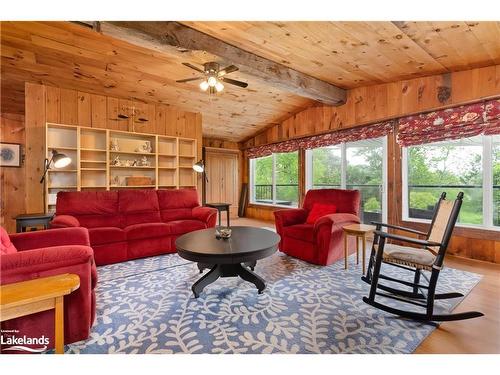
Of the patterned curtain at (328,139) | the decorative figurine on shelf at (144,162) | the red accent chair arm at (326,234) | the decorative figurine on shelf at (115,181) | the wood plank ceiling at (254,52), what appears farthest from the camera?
the decorative figurine on shelf at (144,162)

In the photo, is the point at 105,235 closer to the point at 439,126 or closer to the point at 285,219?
the point at 285,219

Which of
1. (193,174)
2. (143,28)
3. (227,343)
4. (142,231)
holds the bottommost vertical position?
(227,343)

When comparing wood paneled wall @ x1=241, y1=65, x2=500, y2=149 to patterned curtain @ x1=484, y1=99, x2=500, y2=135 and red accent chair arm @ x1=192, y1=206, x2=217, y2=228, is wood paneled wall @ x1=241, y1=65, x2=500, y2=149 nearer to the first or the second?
patterned curtain @ x1=484, y1=99, x2=500, y2=135

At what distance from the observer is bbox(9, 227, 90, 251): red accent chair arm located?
1.91m

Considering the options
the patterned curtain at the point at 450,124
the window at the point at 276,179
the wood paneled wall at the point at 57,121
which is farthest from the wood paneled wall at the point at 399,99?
the wood paneled wall at the point at 57,121

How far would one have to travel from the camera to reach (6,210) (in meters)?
4.70

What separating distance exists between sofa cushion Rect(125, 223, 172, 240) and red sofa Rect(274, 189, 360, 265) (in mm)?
1547

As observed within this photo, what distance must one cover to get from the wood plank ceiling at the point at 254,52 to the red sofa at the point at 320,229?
176 cm

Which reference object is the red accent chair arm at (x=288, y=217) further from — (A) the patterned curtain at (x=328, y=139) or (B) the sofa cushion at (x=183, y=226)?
(A) the patterned curtain at (x=328, y=139)

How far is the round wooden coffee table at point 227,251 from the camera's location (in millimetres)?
1984

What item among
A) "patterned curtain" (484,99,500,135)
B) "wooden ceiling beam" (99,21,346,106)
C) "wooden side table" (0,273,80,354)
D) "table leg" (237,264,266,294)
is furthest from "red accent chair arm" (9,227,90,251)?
"patterned curtain" (484,99,500,135)

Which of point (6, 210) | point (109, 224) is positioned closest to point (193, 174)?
point (109, 224)

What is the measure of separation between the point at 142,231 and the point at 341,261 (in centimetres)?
255
